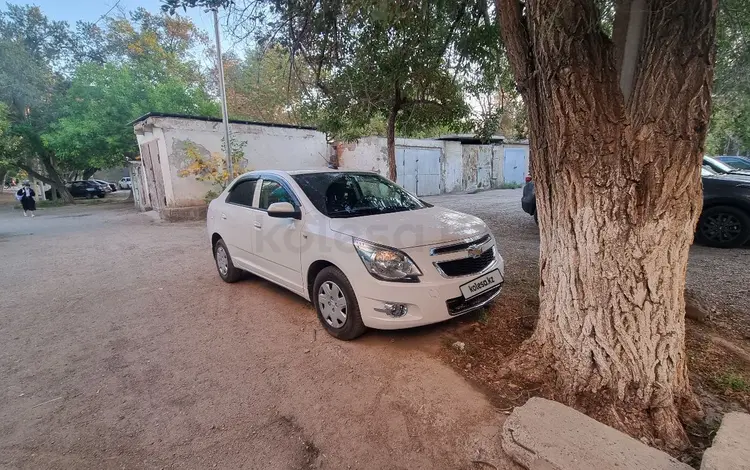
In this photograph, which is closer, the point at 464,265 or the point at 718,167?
the point at 464,265

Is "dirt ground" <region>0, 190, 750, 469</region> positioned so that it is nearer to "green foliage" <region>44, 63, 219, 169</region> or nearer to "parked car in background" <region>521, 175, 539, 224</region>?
"parked car in background" <region>521, 175, 539, 224</region>

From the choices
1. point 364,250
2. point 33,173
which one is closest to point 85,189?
point 33,173

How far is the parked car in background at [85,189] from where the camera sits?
25.6 m

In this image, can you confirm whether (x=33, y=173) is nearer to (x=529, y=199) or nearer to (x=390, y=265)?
(x=529, y=199)

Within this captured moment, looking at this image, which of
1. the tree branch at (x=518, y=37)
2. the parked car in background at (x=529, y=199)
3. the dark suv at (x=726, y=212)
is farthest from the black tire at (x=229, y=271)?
the parked car in background at (x=529, y=199)

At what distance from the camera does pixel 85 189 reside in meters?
25.9

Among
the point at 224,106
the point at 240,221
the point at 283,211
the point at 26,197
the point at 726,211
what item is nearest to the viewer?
the point at 283,211

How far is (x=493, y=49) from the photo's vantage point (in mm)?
5246

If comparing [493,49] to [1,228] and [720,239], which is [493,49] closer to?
[720,239]

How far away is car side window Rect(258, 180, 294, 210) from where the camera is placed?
4.00 m

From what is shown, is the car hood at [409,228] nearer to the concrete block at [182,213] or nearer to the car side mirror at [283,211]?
the car side mirror at [283,211]

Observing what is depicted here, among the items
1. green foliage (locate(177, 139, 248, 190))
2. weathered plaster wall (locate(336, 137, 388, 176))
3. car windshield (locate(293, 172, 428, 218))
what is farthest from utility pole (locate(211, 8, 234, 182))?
car windshield (locate(293, 172, 428, 218))

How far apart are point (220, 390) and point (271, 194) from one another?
2272 millimetres

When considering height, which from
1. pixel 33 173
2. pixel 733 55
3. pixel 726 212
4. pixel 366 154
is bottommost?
pixel 726 212
